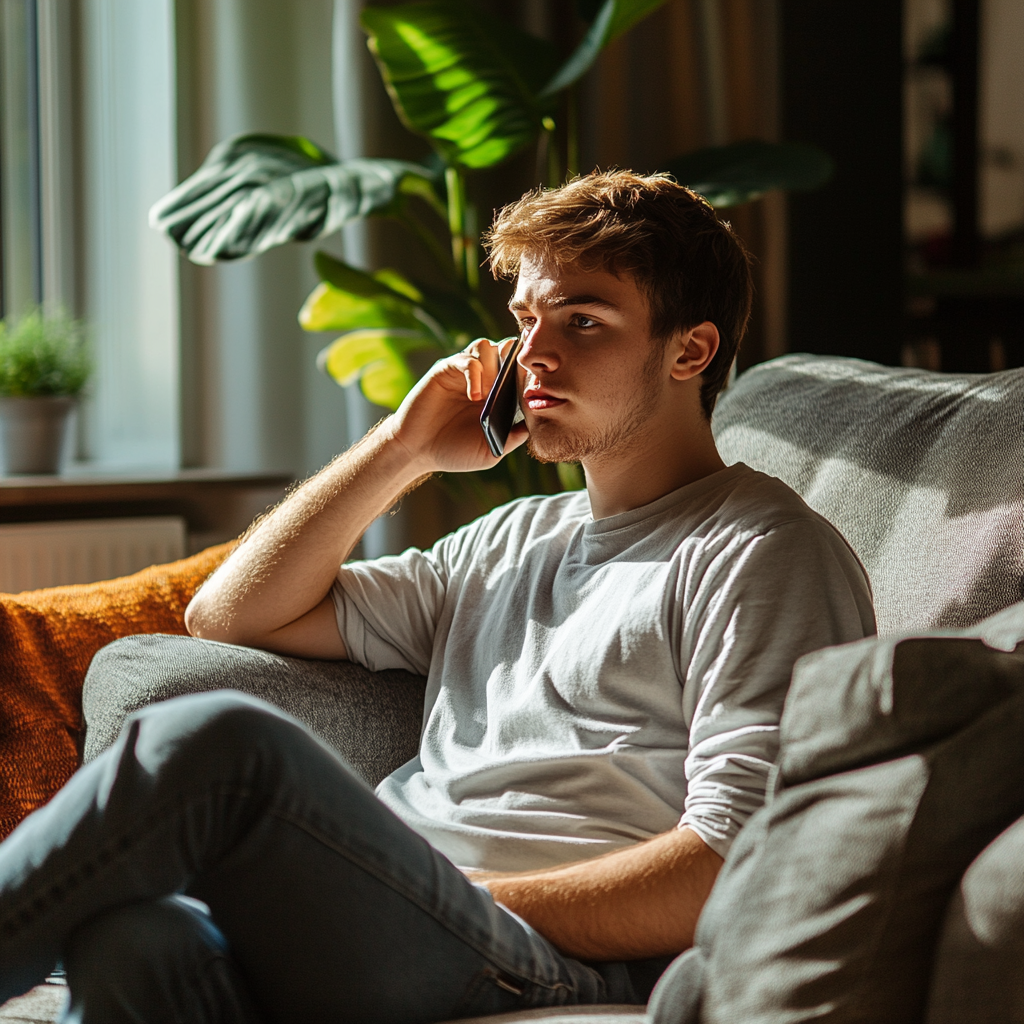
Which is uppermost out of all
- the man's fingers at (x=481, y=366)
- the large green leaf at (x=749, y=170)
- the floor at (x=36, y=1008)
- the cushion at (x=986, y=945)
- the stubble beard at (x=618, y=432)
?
the large green leaf at (x=749, y=170)

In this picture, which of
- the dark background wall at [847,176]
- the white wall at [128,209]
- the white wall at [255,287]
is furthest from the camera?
the white wall at [128,209]

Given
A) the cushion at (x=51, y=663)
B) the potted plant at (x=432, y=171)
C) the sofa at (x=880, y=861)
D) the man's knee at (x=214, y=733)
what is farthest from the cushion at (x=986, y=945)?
the potted plant at (x=432, y=171)

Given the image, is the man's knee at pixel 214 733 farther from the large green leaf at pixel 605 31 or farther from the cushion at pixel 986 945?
the large green leaf at pixel 605 31

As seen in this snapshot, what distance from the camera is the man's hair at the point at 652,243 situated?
1.23 m

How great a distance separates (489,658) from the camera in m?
1.31

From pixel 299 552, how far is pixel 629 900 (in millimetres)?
617

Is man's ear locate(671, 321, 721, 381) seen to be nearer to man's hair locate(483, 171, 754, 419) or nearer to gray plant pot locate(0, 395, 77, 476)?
man's hair locate(483, 171, 754, 419)

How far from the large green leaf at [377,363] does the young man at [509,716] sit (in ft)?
2.87

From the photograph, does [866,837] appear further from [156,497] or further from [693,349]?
[156,497]

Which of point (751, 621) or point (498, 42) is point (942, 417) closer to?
point (751, 621)

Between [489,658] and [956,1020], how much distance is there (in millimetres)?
701

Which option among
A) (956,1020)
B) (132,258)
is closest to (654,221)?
(956,1020)

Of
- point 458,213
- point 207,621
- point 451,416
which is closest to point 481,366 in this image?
point 451,416

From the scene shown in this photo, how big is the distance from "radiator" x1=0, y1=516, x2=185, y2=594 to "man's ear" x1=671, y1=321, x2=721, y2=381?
161cm
